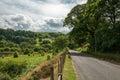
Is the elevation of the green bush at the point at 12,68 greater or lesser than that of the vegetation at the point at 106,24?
lesser

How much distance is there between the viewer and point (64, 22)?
7350 centimetres

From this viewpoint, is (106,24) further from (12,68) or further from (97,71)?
(97,71)

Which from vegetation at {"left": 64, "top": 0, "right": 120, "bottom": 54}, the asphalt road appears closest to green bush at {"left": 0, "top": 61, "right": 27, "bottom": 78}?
the asphalt road

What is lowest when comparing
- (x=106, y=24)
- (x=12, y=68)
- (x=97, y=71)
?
(x=12, y=68)

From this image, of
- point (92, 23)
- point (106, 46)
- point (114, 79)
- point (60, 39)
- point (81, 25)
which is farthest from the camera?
point (60, 39)

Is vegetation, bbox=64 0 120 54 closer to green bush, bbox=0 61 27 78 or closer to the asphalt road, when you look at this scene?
the asphalt road

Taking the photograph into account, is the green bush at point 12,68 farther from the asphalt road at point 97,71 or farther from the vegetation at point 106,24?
the vegetation at point 106,24

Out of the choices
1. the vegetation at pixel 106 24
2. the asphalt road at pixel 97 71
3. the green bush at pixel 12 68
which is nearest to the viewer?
the asphalt road at pixel 97 71

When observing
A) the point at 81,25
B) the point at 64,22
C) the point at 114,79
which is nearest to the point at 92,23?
the point at 81,25

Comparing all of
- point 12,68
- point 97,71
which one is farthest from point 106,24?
point 97,71

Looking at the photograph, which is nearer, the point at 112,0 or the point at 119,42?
the point at 119,42

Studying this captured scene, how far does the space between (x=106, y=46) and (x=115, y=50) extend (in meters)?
1.78

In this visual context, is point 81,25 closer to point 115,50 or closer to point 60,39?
point 115,50

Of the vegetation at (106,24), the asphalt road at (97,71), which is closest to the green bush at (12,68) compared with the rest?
the asphalt road at (97,71)
